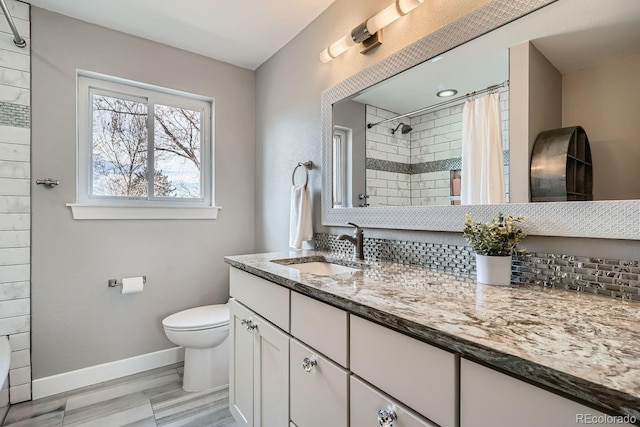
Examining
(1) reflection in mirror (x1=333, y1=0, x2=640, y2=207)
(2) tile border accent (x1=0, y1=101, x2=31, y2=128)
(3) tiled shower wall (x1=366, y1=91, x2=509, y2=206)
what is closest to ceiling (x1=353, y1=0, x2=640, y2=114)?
(1) reflection in mirror (x1=333, y1=0, x2=640, y2=207)

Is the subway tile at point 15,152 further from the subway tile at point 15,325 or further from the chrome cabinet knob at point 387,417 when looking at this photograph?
the chrome cabinet knob at point 387,417

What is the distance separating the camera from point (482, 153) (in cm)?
114

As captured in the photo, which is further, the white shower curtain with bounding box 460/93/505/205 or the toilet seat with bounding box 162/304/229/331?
the toilet seat with bounding box 162/304/229/331

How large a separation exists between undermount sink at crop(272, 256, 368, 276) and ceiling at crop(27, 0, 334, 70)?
1518 millimetres

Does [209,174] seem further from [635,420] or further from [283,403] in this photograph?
[635,420]

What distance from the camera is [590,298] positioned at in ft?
2.68

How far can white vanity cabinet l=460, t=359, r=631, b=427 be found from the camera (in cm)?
45

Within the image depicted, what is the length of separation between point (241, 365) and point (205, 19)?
2.10 m

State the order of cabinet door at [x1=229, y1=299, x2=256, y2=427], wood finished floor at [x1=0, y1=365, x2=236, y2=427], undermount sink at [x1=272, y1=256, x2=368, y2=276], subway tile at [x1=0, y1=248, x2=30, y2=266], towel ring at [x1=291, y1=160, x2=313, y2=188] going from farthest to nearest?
1. towel ring at [x1=291, y1=160, x2=313, y2=188]
2. subway tile at [x1=0, y1=248, x2=30, y2=266]
3. wood finished floor at [x1=0, y1=365, x2=236, y2=427]
4. undermount sink at [x1=272, y1=256, x2=368, y2=276]
5. cabinet door at [x1=229, y1=299, x2=256, y2=427]

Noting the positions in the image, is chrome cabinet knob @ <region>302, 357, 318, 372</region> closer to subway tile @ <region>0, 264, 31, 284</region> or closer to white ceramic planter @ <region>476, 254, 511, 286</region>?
white ceramic planter @ <region>476, 254, 511, 286</region>

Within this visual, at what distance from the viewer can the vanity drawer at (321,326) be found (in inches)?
33.9

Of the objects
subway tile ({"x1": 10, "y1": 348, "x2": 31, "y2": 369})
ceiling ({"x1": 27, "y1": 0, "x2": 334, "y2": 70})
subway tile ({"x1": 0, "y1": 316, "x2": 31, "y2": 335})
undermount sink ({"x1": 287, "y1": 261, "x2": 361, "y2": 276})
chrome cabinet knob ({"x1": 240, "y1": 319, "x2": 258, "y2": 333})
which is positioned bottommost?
subway tile ({"x1": 10, "y1": 348, "x2": 31, "y2": 369})

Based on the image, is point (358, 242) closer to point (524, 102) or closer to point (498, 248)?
point (498, 248)

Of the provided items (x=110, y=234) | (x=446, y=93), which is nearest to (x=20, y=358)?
(x=110, y=234)
